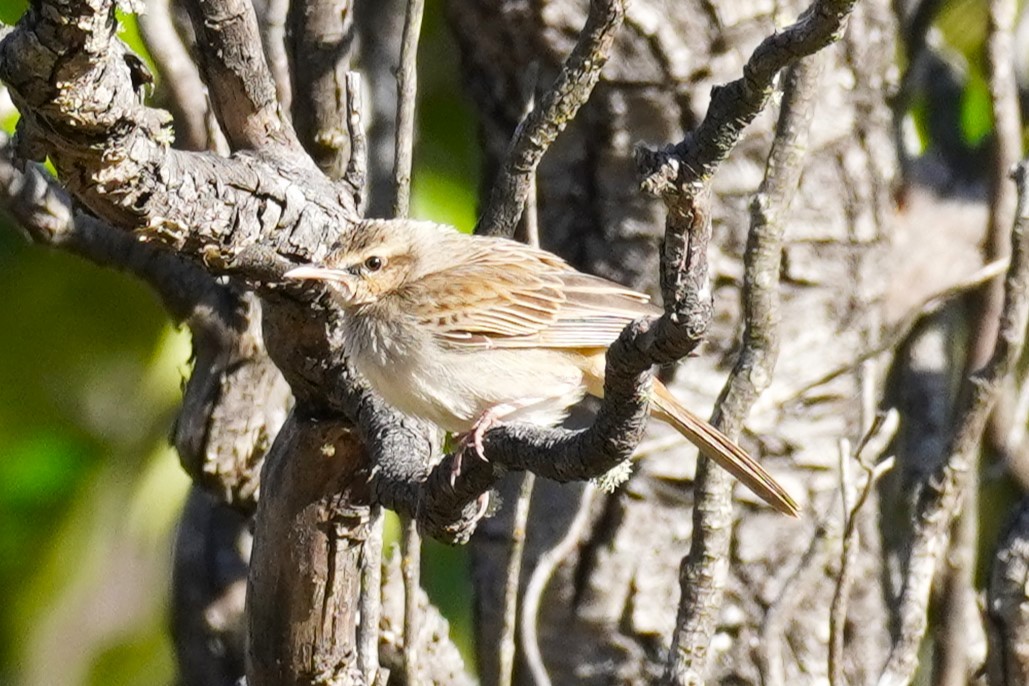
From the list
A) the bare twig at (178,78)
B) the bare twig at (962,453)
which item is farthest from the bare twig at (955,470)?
the bare twig at (178,78)

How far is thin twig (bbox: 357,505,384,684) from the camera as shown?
124 inches

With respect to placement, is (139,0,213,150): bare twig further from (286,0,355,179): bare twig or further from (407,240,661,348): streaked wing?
(407,240,661,348): streaked wing

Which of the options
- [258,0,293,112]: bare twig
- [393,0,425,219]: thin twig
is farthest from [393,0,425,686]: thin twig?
[258,0,293,112]: bare twig

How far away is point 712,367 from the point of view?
4102mm

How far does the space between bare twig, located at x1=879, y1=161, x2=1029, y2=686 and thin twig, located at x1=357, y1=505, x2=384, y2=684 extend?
44.9 inches

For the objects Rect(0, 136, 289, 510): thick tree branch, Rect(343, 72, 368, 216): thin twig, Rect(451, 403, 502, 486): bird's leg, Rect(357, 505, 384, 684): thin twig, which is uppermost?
Rect(343, 72, 368, 216): thin twig

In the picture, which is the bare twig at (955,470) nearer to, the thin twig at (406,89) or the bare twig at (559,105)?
the bare twig at (559,105)

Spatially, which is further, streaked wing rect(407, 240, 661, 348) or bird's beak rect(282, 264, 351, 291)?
streaked wing rect(407, 240, 661, 348)

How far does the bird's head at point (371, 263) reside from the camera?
3.05m

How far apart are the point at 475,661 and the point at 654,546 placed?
79 cm

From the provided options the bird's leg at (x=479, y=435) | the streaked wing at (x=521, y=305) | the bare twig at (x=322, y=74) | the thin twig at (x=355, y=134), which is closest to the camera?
the bird's leg at (x=479, y=435)

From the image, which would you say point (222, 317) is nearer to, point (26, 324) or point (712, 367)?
point (26, 324)

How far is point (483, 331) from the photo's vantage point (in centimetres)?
340

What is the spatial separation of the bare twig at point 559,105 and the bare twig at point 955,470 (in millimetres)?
1014
